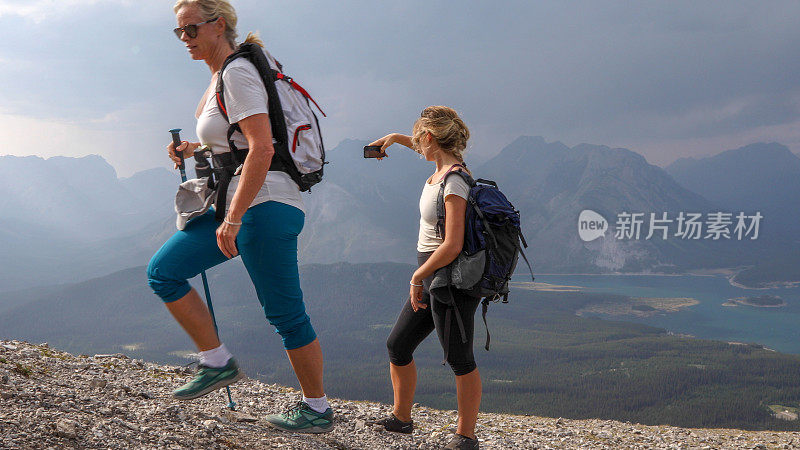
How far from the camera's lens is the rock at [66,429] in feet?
13.0

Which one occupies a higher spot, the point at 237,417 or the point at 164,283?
the point at 164,283

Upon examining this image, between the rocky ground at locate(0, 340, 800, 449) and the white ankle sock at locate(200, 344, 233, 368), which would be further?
the white ankle sock at locate(200, 344, 233, 368)

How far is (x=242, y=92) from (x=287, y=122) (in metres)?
0.41

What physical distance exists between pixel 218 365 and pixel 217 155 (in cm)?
182

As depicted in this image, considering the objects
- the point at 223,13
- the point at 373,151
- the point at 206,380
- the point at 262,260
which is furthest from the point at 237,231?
the point at 373,151

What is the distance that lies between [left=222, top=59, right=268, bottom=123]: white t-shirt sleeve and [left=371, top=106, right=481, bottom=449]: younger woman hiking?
5.57 feet

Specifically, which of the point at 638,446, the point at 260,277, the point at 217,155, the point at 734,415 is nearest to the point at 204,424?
the point at 260,277

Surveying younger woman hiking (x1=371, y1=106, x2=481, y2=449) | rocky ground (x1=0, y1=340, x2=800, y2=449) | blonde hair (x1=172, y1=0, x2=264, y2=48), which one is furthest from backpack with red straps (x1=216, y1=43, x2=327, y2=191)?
rocky ground (x1=0, y1=340, x2=800, y2=449)

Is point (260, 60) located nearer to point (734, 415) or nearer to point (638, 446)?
point (638, 446)

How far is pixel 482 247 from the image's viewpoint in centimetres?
479

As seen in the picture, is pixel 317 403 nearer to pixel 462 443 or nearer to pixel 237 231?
pixel 462 443

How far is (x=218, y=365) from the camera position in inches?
187

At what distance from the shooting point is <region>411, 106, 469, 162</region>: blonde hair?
16.5ft

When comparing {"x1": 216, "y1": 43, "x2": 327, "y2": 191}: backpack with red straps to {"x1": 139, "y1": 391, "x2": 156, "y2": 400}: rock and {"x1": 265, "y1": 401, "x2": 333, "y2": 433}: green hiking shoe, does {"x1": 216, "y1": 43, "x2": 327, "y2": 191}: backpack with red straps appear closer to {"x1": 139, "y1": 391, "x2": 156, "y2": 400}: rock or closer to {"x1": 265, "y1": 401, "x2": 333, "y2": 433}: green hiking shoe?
{"x1": 265, "y1": 401, "x2": 333, "y2": 433}: green hiking shoe
